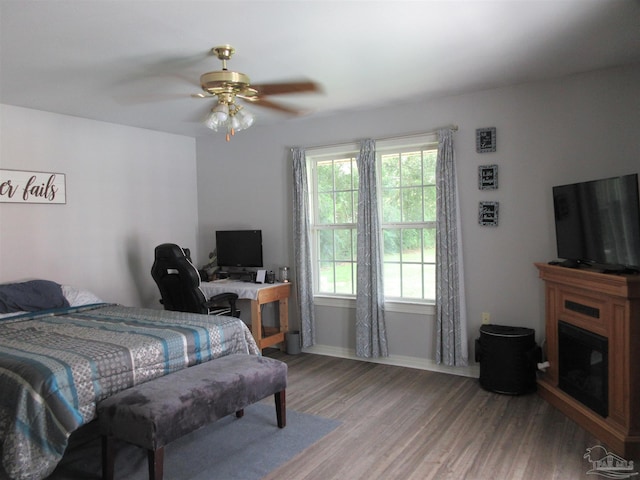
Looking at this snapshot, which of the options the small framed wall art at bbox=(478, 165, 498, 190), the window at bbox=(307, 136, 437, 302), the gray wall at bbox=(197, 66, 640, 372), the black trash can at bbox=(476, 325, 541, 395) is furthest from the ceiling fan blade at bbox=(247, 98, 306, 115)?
the black trash can at bbox=(476, 325, 541, 395)

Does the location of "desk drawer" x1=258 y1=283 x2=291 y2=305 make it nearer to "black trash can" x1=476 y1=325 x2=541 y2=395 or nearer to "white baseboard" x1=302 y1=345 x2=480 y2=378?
"white baseboard" x1=302 y1=345 x2=480 y2=378

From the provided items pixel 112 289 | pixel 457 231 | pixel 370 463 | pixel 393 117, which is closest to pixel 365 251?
pixel 457 231

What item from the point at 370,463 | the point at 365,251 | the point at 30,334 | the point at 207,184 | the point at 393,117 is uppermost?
the point at 393,117

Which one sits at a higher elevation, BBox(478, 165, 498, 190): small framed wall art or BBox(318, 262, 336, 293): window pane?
BBox(478, 165, 498, 190): small framed wall art

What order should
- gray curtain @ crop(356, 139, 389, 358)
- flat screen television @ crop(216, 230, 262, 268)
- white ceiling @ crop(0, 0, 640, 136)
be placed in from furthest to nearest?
flat screen television @ crop(216, 230, 262, 268), gray curtain @ crop(356, 139, 389, 358), white ceiling @ crop(0, 0, 640, 136)

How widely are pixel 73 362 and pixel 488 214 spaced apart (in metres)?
3.27

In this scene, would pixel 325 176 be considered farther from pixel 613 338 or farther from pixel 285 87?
pixel 613 338

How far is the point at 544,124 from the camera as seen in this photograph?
12.4ft

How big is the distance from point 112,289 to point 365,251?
2.69 metres

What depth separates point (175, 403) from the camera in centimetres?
241

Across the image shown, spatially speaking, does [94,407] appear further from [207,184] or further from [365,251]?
[207,184]

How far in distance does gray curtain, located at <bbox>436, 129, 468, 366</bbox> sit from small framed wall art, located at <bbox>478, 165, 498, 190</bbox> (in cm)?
22

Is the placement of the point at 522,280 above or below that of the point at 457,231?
below

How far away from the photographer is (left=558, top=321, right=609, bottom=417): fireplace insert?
2928 millimetres
